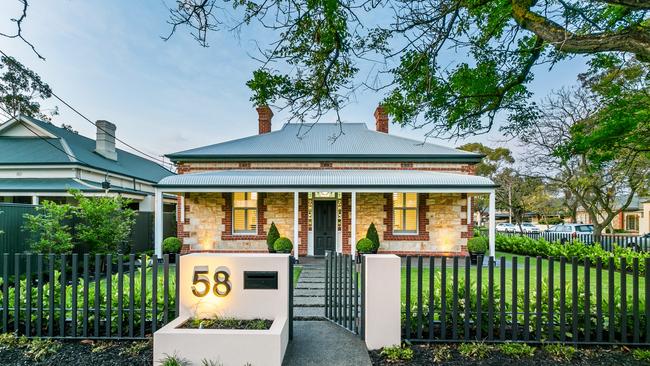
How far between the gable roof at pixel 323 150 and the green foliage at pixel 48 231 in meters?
5.12

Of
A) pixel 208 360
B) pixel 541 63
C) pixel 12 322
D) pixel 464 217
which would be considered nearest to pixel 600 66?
pixel 541 63

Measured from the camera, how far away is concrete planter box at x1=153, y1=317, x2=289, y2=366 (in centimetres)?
335

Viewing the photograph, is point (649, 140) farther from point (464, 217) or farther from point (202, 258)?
point (202, 258)

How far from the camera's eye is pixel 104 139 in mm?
18344

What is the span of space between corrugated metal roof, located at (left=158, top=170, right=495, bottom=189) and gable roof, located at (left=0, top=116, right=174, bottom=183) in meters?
7.08

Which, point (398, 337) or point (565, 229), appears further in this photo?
point (565, 229)

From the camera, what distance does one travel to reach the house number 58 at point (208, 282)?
3.92m

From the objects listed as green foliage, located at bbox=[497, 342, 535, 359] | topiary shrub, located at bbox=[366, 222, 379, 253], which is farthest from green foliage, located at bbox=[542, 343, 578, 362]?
topiary shrub, located at bbox=[366, 222, 379, 253]

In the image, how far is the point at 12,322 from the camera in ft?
14.4

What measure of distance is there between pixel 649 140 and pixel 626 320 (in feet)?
15.9

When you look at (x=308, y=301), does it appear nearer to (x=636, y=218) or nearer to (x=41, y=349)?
(x=41, y=349)

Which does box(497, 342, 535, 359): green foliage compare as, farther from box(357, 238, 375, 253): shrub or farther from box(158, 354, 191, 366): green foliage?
box(357, 238, 375, 253): shrub

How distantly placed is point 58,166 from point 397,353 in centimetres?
1718

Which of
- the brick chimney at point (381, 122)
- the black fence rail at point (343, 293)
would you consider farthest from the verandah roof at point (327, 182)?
the black fence rail at point (343, 293)
